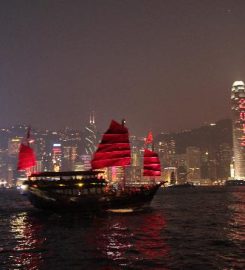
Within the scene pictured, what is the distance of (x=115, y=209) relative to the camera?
202 feet

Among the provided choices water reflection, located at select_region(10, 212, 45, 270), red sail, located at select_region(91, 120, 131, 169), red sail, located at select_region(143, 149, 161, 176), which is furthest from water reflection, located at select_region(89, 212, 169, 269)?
red sail, located at select_region(143, 149, 161, 176)

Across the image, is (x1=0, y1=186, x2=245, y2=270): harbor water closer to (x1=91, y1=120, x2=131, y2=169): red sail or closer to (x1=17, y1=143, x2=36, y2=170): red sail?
(x1=91, y1=120, x2=131, y2=169): red sail

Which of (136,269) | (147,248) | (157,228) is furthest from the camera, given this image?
(157,228)

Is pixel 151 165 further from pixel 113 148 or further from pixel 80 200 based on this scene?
pixel 80 200

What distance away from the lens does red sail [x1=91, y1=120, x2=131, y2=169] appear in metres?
69.3

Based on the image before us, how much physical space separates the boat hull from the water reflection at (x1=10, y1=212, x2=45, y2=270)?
31.4ft

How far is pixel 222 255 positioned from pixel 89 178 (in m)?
35.5

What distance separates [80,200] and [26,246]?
85.5 feet

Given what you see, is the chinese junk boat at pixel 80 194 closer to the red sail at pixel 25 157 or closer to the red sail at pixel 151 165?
the red sail at pixel 151 165

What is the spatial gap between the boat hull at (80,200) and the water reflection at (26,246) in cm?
956

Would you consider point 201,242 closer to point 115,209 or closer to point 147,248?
point 147,248

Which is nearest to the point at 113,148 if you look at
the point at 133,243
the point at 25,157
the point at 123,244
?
the point at 25,157

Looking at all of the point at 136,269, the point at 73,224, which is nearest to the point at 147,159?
the point at 73,224

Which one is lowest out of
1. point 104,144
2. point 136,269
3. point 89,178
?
point 136,269
